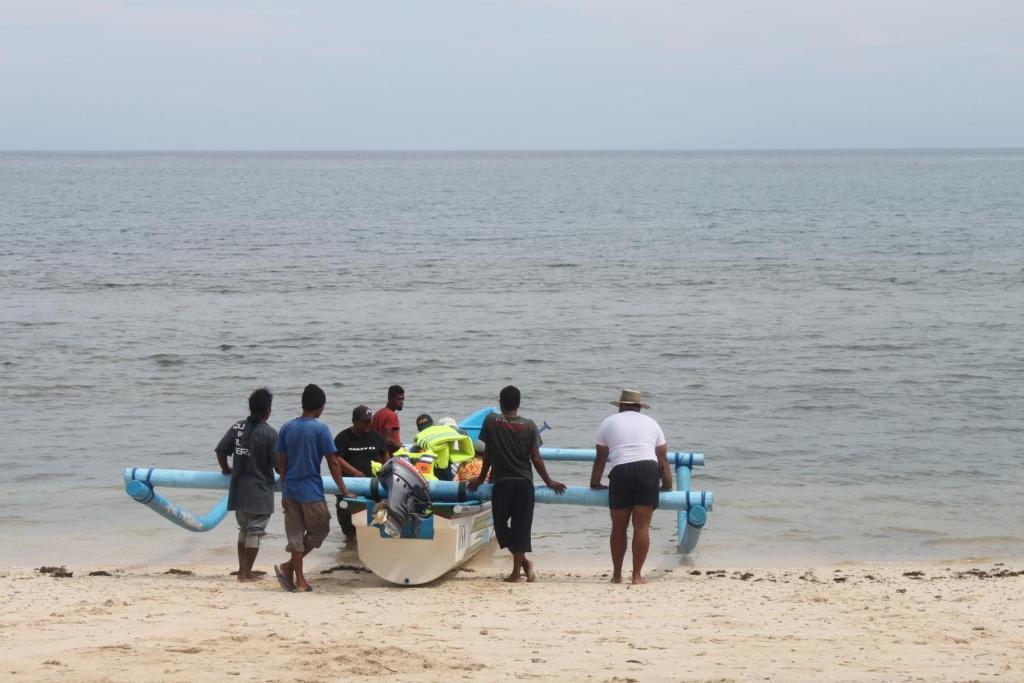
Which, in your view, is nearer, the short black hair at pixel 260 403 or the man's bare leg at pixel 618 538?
the short black hair at pixel 260 403

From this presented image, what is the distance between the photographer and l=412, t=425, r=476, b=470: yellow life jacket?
10.1 meters

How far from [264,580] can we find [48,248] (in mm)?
39254

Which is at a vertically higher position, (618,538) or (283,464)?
(283,464)

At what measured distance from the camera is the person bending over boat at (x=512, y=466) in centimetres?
905

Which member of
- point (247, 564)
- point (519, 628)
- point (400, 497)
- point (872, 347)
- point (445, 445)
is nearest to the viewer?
point (519, 628)

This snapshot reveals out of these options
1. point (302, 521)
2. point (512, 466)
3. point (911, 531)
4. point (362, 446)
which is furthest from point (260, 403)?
point (911, 531)

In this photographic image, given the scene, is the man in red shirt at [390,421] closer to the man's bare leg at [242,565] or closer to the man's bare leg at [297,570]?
the man's bare leg at [242,565]

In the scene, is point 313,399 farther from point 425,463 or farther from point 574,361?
point 574,361

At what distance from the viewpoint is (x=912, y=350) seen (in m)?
22.7

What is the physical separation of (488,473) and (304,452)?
1.64 metres

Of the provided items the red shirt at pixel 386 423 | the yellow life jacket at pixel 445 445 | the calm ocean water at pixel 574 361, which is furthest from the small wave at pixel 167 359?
the yellow life jacket at pixel 445 445

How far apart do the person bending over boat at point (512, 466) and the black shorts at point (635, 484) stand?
51 centimetres

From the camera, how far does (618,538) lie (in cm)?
947

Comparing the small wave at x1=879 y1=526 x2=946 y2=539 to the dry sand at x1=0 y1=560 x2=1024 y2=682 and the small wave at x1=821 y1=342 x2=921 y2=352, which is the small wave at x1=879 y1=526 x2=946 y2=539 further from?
the small wave at x1=821 y1=342 x2=921 y2=352
